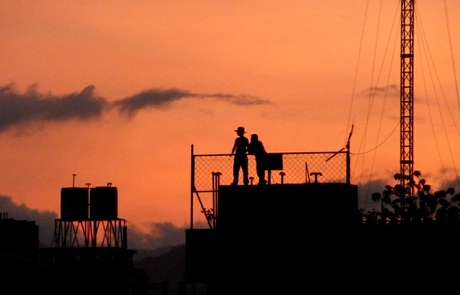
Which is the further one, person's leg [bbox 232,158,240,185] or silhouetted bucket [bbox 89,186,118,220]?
silhouetted bucket [bbox 89,186,118,220]

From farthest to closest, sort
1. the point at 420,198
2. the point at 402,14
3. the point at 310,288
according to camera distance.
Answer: the point at 402,14 < the point at 420,198 < the point at 310,288

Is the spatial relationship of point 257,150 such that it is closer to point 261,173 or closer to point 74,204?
point 261,173

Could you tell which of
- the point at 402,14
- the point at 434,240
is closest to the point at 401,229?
the point at 434,240

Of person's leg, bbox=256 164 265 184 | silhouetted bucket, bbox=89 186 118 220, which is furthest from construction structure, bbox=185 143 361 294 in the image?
silhouetted bucket, bbox=89 186 118 220

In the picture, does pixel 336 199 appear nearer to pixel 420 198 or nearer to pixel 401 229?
pixel 401 229

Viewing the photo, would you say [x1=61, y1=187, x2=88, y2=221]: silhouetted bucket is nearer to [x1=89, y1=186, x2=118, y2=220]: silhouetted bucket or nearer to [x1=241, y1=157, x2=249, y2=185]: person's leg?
[x1=89, y1=186, x2=118, y2=220]: silhouetted bucket

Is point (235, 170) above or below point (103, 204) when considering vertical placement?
below

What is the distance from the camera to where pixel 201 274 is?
49000 millimetres

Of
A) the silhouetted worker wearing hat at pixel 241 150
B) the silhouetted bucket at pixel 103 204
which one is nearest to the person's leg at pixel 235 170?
the silhouetted worker wearing hat at pixel 241 150

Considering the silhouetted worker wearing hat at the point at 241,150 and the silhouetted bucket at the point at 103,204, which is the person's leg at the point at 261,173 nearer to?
the silhouetted worker wearing hat at the point at 241,150

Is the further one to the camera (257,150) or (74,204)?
(74,204)

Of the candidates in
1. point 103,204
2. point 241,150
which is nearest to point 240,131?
point 241,150

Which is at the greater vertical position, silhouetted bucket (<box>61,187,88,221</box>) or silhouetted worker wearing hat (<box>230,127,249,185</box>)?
silhouetted bucket (<box>61,187,88,221</box>)

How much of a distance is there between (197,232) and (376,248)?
260 inches
